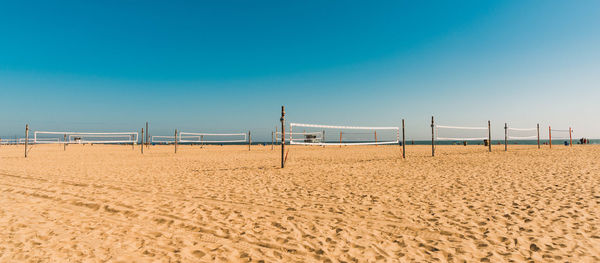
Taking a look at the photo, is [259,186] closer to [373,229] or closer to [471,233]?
[373,229]

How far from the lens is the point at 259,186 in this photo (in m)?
6.32

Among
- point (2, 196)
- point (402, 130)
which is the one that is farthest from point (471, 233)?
point (402, 130)

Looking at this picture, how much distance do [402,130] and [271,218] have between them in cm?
1073

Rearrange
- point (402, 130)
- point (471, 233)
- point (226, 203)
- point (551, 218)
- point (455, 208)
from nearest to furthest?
point (471, 233) < point (551, 218) < point (455, 208) < point (226, 203) < point (402, 130)

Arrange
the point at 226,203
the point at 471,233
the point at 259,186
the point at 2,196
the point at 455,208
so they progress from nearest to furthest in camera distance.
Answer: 1. the point at 471,233
2. the point at 455,208
3. the point at 226,203
4. the point at 2,196
5. the point at 259,186

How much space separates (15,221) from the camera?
147 inches

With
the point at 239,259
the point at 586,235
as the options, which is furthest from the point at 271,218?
the point at 586,235

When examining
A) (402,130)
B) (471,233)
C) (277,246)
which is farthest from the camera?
(402,130)

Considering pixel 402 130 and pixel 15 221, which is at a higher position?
pixel 402 130

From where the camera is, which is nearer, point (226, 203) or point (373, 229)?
point (373, 229)

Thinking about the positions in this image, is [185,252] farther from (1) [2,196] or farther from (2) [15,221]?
(1) [2,196]

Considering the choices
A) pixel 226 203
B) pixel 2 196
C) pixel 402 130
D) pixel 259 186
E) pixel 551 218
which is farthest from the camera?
pixel 402 130

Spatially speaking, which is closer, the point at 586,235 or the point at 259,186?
the point at 586,235

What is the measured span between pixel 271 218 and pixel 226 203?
1205 mm
